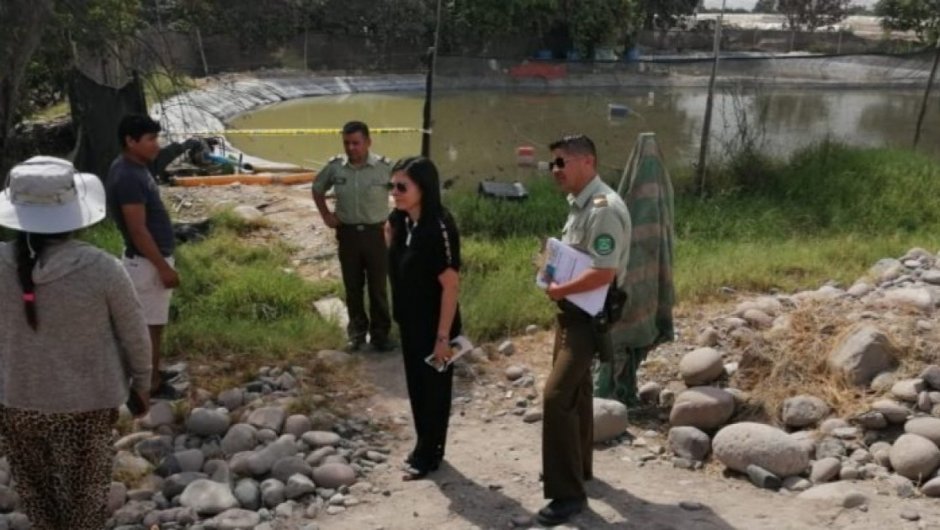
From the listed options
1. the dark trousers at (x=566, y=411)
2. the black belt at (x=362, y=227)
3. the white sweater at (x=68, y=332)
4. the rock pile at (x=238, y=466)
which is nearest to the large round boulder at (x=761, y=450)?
the dark trousers at (x=566, y=411)

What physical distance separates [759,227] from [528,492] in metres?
6.61

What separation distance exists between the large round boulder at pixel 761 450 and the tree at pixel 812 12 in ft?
162

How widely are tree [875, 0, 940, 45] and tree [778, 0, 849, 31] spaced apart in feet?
23.1

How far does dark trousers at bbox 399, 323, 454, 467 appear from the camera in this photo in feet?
14.3

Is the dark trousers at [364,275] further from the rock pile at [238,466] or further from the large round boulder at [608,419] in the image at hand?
the large round boulder at [608,419]

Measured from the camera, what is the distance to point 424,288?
4.26 m

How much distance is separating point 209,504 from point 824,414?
331 centimetres

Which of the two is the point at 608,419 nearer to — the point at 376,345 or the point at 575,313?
the point at 575,313

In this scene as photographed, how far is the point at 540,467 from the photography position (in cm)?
471

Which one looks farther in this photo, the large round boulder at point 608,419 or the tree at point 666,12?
the tree at point 666,12

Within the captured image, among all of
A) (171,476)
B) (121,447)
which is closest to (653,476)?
(171,476)

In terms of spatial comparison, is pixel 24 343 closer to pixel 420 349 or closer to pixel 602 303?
pixel 420 349

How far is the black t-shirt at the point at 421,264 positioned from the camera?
4.18m

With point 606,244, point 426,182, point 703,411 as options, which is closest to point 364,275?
point 426,182
